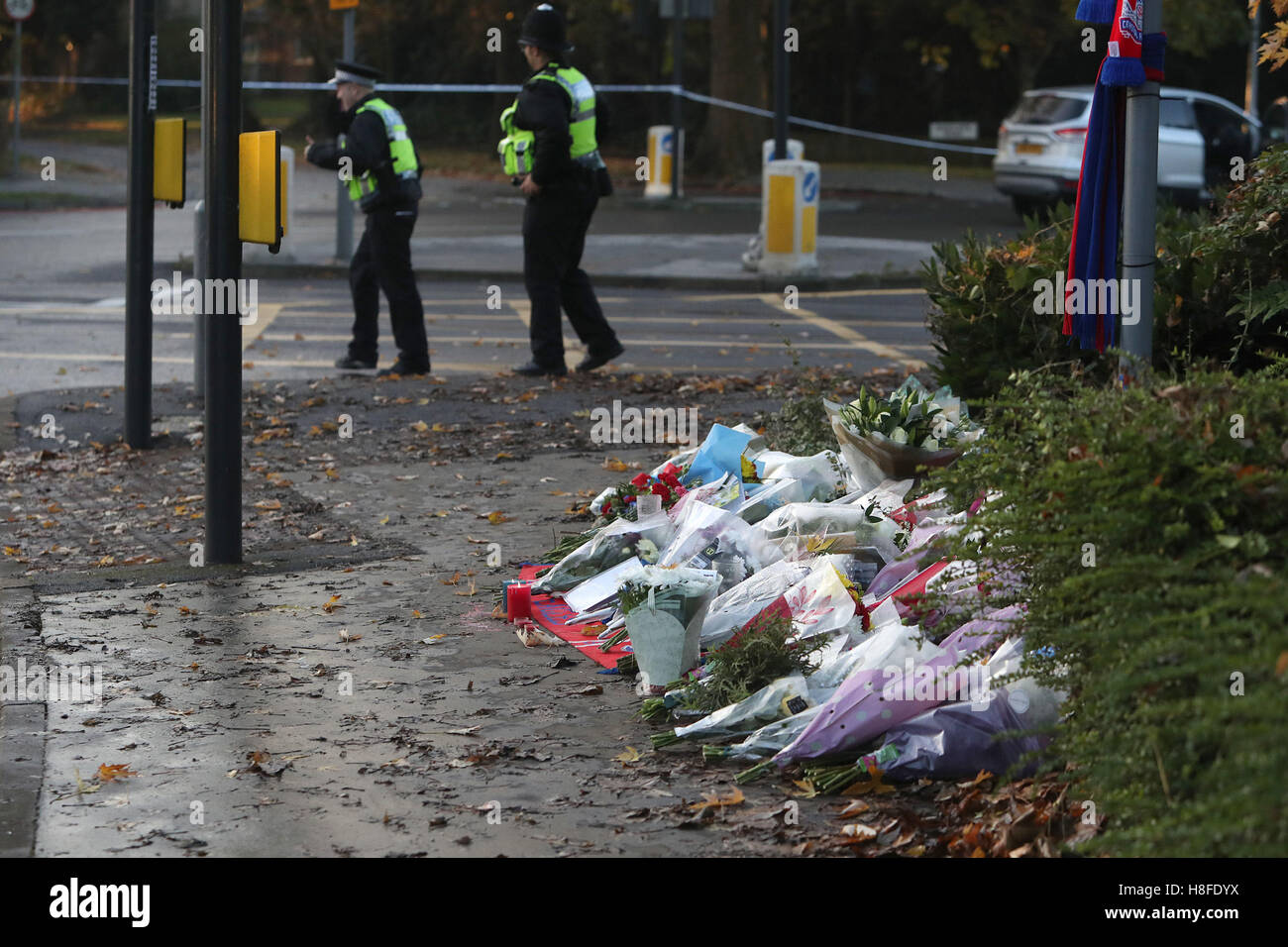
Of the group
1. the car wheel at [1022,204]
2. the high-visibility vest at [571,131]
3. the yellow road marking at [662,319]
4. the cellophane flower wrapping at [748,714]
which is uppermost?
the high-visibility vest at [571,131]

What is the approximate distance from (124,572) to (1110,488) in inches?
167

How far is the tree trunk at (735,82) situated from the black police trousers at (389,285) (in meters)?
21.0

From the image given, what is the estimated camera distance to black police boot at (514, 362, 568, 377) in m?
11.9

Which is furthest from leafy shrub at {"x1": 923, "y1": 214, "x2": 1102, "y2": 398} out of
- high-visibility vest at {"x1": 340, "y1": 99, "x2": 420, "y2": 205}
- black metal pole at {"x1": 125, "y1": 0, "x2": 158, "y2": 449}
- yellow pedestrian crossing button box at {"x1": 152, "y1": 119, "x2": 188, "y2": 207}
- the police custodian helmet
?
high-visibility vest at {"x1": 340, "y1": 99, "x2": 420, "y2": 205}

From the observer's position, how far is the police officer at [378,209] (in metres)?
11.9

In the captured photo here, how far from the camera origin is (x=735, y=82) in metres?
32.9

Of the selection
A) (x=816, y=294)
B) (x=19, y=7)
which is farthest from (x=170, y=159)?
(x=19, y=7)

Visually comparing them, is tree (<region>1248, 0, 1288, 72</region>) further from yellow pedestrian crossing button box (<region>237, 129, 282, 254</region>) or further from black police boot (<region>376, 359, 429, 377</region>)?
black police boot (<region>376, 359, 429, 377</region>)

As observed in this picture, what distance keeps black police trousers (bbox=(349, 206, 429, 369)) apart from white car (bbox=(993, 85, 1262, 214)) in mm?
13852

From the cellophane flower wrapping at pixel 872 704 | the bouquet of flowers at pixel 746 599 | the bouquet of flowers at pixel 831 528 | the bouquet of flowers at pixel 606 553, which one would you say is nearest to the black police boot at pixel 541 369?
the bouquet of flowers at pixel 606 553

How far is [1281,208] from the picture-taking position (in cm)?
683

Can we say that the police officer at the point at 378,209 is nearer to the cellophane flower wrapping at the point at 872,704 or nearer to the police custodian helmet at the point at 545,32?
the police custodian helmet at the point at 545,32

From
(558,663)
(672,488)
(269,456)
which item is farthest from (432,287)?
(558,663)

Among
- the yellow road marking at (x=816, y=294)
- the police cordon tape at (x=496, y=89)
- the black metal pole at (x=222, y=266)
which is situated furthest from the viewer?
the police cordon tape at (x=496, y=89)
